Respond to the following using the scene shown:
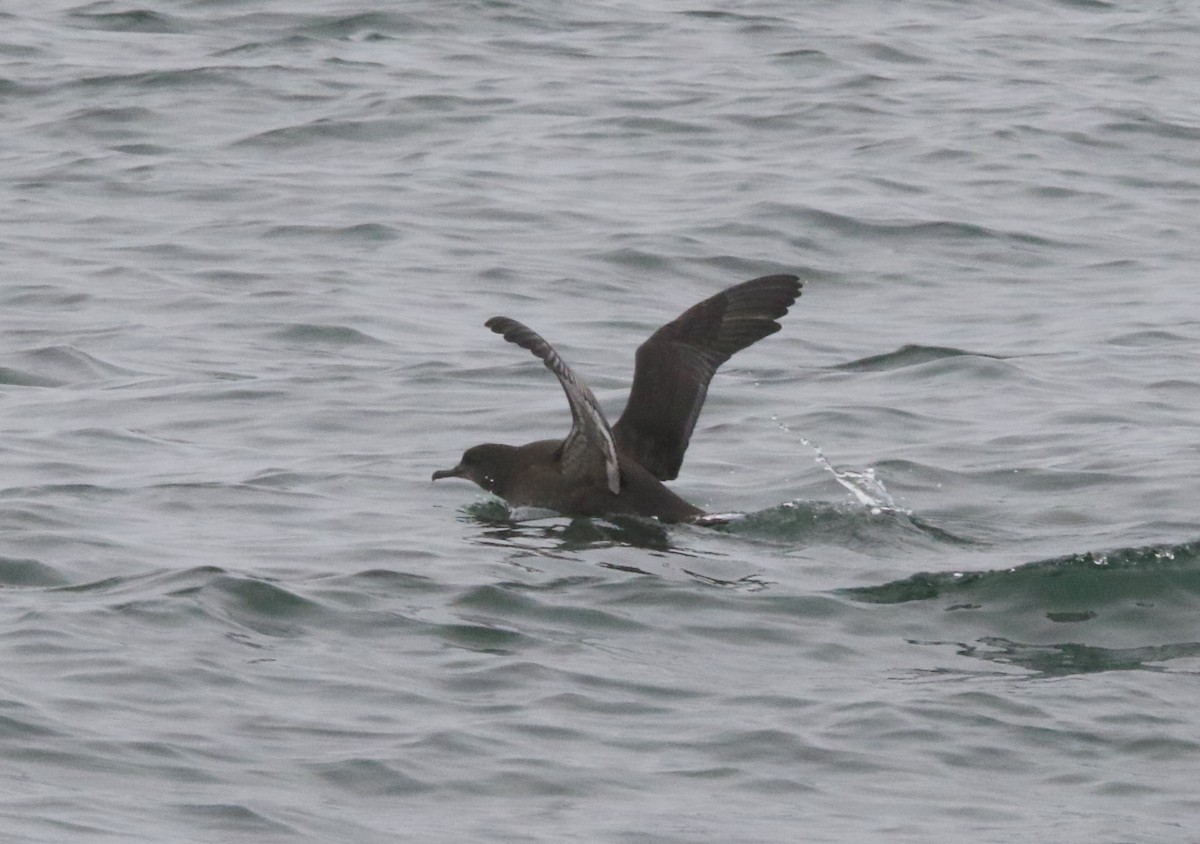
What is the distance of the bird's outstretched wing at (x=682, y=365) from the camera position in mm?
9594

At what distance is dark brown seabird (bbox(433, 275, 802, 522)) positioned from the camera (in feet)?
30.1

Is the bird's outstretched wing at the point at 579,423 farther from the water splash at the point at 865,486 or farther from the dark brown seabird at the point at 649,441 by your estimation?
the water splash at the point at 865,486

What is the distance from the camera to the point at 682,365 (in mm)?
9648

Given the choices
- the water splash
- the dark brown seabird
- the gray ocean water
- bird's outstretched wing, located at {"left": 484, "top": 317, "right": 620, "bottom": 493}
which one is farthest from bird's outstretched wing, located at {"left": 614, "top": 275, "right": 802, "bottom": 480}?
the water splash

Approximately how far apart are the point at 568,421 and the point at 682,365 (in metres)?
1.49

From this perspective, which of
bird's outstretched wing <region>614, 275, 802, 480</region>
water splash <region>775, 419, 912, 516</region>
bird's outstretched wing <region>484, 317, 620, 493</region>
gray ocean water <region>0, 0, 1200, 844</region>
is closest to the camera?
gray ocean water <region>0, 0, 1200, 844</region>

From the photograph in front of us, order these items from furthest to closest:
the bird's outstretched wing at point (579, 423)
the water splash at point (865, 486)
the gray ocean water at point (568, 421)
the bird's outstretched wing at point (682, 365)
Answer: the bird's outstretched wing at point (682, 365)
the water splash at point (865, 486)
the bird's outstretched wing at point (579, 423)
the gray ocean water at point (568, 421)

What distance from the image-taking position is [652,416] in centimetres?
960

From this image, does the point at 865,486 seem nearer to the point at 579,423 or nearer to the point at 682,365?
the point at 682,365

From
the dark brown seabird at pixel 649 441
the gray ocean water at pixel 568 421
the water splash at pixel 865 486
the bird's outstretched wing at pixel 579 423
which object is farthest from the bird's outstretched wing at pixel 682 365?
the water splash at pixel 865 486

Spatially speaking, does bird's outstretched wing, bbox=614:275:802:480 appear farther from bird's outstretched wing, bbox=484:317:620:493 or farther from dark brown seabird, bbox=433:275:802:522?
bird's outstretched wing, bbox=484:317:620:493

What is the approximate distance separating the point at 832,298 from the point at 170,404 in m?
4.36

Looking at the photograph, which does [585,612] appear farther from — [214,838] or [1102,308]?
[1102,308]

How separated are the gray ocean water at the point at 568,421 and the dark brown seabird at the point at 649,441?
0.61 feet
